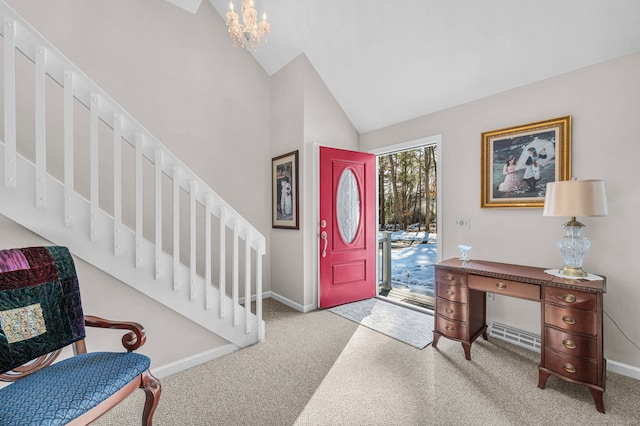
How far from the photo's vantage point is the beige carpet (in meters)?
1.73

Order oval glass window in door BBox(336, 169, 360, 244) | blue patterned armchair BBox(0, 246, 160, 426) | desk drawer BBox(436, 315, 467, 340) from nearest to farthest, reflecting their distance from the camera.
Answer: blue patterned armchair BBox(0, 246, 160, 426) < desk drawer BBox(436, 315, 467, 340) < oval glass window in door BBox(336, 169, 360, 244)

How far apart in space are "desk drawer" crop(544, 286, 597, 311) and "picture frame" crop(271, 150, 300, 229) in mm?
2538

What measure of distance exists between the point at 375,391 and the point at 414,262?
4.74m

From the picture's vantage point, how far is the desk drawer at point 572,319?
73.1 inches

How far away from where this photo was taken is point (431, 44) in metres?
2.77

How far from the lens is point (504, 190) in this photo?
2771 millimetres

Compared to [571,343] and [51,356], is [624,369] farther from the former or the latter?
[51,356]

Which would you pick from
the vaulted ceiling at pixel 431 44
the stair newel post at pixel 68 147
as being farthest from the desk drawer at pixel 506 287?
the stair newel post at pixel 68 147

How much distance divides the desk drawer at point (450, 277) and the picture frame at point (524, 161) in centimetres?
88

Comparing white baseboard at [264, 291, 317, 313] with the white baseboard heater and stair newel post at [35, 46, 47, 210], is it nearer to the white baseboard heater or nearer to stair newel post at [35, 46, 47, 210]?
the white baseboard heater

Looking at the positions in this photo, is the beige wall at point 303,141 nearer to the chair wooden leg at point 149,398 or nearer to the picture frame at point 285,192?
the picture frame at point 285,192

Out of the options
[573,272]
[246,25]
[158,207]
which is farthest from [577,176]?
[158,207]

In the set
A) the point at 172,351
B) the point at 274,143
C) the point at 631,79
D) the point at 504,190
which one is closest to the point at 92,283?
the point at 172,351

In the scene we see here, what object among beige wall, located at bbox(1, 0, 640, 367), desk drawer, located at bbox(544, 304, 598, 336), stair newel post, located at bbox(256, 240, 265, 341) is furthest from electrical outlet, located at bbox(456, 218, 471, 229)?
stair newel post, located at bbox(256, 240, 265, 341)
